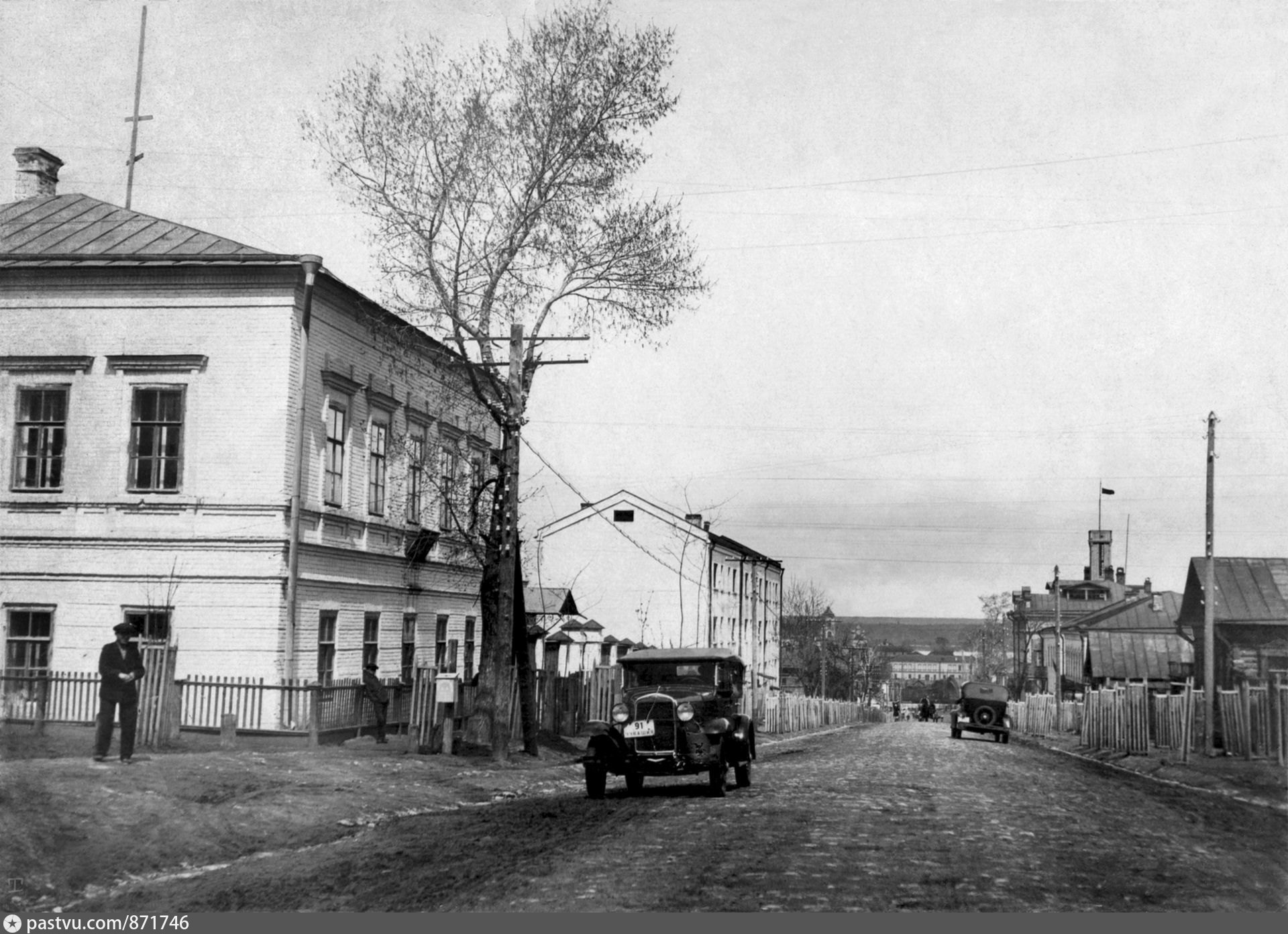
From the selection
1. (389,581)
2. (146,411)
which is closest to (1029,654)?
(389,581)

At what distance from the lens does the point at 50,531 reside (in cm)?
1988

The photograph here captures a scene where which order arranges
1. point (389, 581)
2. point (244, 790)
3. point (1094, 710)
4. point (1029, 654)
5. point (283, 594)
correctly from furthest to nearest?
1. point (1029, 654)
2. point (1094, 710)
3. point (389, 581)
4. point (283, 594)
5. point (244, 790)

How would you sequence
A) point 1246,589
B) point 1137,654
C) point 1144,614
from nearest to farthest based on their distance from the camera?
point 1246,589 → point 1137,654 → point 1144,614

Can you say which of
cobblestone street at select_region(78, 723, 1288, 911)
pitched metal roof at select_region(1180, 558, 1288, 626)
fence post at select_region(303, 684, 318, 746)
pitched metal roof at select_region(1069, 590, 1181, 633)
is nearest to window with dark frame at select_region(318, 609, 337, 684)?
fence post at select_region(303, 684, 318, 746)

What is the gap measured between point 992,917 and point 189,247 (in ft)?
58.6

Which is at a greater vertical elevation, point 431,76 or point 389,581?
point 431,76

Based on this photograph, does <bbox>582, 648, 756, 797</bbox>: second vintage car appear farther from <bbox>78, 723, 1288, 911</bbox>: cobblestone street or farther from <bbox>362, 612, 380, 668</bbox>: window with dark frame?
<bbox>362, 612, 380, 668</bbox>: window with dark frame

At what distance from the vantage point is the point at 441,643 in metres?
29.1

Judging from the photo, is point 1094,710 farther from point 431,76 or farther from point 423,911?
point 423,911

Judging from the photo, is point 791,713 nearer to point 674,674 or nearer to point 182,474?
point 674,674

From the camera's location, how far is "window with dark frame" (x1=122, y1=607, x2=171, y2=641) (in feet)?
66.4

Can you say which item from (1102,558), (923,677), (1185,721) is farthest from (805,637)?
(923,677)

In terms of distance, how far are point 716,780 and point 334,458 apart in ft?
34.9

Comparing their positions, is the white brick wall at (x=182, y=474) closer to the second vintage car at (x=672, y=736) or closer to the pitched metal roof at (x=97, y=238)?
the pitched metal roof at (x=97, y=238)
